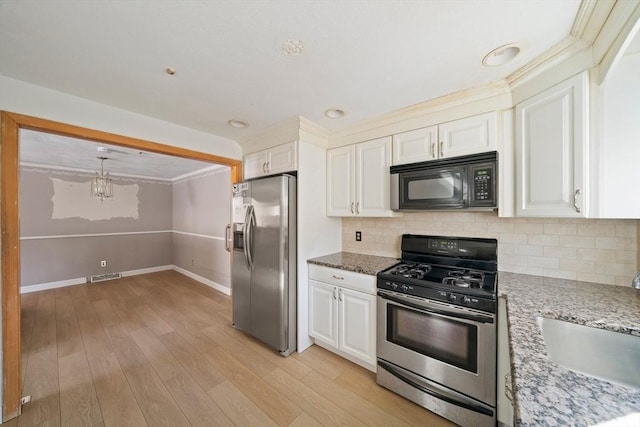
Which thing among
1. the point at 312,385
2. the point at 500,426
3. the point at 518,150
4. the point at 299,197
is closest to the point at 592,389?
the point at 500,426

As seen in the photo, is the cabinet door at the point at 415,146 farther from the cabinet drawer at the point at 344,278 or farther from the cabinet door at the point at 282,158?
the cabinet drawer at the point at 344,278

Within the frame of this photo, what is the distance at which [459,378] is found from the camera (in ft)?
5.04

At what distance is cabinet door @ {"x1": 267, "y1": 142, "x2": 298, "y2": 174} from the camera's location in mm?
2400

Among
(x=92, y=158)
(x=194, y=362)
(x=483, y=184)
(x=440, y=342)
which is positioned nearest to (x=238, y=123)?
(x=483, y=184)

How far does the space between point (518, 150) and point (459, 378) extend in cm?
161

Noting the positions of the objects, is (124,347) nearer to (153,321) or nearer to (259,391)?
(153,321)

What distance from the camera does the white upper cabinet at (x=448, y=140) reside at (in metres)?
1.74

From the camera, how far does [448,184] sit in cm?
185

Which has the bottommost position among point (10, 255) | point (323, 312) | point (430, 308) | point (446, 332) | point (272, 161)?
point (323, 312)

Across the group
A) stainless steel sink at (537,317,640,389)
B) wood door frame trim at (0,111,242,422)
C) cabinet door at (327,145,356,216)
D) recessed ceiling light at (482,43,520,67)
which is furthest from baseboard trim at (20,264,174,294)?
recessed ceiling light at (482,43,520,67)

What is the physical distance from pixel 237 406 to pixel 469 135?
108 inches

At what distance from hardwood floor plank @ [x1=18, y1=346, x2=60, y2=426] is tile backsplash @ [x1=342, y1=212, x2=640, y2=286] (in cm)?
323

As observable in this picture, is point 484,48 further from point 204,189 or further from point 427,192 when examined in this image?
point 204,189

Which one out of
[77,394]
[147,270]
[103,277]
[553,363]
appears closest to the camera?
[553,363]
